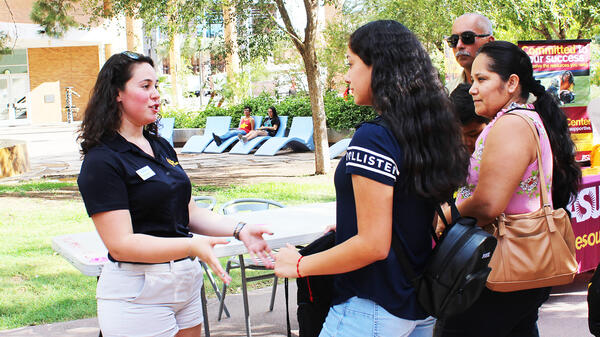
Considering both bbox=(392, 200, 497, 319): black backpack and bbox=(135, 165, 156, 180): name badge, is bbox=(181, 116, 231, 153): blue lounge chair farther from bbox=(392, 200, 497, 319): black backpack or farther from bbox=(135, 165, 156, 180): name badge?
bbox=(392, 200, 497, 319): black backpack

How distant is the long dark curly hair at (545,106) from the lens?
2.53 meters

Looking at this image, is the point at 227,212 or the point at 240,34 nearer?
the point at 227,212

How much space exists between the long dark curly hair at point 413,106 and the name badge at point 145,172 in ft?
3.05

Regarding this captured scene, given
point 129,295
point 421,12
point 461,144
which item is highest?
point 421,12

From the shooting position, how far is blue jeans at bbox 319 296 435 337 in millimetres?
1913

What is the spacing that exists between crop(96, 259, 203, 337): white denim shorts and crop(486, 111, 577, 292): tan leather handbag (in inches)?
48.2

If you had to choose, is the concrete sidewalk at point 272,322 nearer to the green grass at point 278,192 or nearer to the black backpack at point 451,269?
the black backpack at point 451,269

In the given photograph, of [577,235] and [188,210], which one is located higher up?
[188,210]

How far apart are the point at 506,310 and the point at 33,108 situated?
4195cm

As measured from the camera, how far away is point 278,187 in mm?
11570

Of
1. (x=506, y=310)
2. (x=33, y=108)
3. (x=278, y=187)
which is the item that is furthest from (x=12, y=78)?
(x=506, y=310)

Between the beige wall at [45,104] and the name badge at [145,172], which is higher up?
the beige wall at [45,104]

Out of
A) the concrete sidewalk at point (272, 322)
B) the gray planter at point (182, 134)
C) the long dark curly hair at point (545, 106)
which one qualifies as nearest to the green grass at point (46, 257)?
the concrete sidewalk at point (272, 322)

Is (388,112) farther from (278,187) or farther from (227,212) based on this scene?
(278,187)
